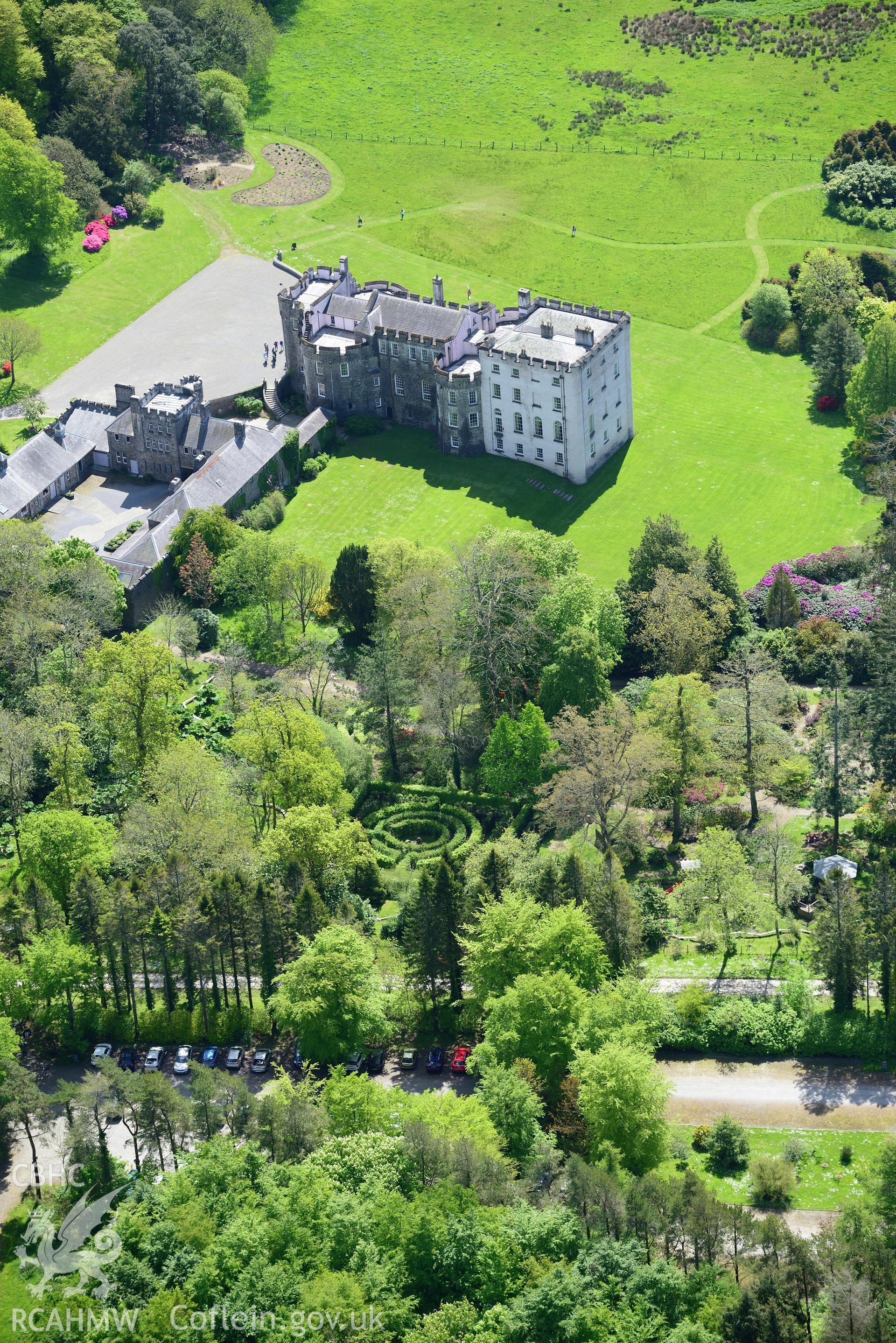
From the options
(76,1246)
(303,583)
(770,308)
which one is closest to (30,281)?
(303,583)

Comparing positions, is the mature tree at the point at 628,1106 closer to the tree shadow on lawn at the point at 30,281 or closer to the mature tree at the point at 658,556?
the mature tree at the point at 658,556

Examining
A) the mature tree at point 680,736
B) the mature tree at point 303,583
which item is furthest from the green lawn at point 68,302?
the mature tree at point 680,736

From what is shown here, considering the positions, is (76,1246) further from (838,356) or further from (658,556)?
(838,356)

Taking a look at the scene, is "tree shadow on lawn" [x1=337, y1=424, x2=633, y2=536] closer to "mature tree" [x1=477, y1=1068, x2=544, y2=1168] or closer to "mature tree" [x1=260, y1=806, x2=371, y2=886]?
"mature tree" [x1=260, y1=806, x2=371, y2=886]

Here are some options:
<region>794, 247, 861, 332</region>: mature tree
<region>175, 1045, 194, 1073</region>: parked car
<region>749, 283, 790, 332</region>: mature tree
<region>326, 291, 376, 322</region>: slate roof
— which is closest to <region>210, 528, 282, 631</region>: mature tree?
<region>326, 291, 376, 322</region>: slate roof

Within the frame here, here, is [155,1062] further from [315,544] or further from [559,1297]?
[315,544]

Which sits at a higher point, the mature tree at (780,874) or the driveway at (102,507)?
the driveway at (102,507)
